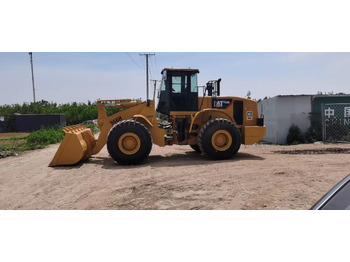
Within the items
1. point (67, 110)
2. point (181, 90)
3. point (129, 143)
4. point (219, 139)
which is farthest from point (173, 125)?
point (67, 110)

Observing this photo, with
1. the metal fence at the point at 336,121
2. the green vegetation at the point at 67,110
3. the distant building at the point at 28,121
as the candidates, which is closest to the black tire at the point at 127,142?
the metal fence at the point at 336,121

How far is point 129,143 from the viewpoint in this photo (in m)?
10.2

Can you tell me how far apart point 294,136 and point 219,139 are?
638 cm

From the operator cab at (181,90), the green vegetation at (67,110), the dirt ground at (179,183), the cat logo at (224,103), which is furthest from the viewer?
the green vegetation at (67,110)

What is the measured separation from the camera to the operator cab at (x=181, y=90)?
11352mm

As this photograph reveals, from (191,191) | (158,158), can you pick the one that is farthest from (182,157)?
(191,191)

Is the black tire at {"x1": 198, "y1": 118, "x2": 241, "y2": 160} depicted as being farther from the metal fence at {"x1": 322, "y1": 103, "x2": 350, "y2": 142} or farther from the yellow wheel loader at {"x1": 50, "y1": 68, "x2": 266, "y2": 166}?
the metal fence at {"x1": 322, "y1": 103, "x2": 350, "y2": 142}

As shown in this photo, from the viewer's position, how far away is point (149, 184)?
725cm

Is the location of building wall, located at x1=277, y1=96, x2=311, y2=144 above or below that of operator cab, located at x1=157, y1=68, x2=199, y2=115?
below

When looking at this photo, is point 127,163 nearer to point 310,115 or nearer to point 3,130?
point 310,115

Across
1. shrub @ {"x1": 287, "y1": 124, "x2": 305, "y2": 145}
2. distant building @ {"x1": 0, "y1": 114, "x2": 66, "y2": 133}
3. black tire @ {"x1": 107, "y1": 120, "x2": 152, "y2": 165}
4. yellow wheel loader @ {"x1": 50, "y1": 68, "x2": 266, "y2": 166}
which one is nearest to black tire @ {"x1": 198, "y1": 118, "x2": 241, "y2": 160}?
yellow wheel loader @ {"x1": 50, "y1": 68, "x2": 266, "y2": 166}

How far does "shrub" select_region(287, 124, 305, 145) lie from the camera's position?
15.3m

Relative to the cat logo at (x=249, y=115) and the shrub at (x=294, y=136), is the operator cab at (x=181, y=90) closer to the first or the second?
the cat logo at (x=249, y=115)

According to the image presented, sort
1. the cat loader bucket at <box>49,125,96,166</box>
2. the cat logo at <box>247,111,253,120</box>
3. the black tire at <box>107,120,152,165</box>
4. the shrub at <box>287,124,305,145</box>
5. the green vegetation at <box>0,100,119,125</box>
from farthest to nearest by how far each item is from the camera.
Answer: the green vegetation at <box>0,100,119,125</box>, the shrub at <box>287,124,305,145</box>, the cat logo at <box>247,111,253,120</box>, the black tire at <box>107,120,152,165</box>, the cat loader bucket at <box>49,125,96,166</box>
